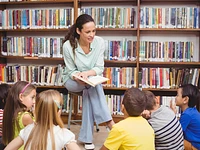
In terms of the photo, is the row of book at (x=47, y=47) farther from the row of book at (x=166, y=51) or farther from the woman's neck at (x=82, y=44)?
the woman's neck at (x=82, y=44)

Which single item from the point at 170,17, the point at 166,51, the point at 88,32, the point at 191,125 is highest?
the point at 170,17

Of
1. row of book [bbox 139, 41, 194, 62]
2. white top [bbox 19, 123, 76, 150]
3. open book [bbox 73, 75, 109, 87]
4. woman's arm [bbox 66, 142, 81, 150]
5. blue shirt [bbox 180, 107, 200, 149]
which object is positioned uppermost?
row of book [bbox 139, 41, 194, 62]

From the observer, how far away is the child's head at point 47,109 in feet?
4.92

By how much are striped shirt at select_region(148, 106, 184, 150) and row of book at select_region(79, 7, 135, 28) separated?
5.78ft

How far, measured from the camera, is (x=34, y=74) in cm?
371

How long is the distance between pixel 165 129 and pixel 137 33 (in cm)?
179

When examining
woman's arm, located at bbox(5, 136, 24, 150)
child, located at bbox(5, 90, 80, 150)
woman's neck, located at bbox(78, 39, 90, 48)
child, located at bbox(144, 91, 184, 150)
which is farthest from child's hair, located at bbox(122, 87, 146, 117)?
woman's neck, located at bbox(78, 39, 90, 48)

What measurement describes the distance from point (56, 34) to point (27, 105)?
203 cm

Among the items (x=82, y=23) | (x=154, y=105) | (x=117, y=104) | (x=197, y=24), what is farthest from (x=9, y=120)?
(x=197, y=24)

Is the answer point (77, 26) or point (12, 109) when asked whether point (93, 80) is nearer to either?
point (77, 26)

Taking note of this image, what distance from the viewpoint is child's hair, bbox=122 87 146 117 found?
5.67 feet

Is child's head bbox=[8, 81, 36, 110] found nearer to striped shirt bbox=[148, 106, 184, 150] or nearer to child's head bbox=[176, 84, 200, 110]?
striped shirt bbox=[148, 106, 184, 150]

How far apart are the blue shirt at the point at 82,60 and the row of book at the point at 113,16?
2.27ft

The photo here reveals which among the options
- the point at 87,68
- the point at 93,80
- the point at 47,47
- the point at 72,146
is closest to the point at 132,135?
the point at 72,146
